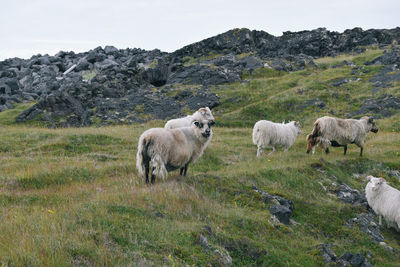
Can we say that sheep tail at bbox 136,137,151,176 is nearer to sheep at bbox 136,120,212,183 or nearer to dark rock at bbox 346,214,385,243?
sheep at bbox 136,120,212,183

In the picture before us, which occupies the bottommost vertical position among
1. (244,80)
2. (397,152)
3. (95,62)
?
(397,152)

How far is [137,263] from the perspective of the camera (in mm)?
5684

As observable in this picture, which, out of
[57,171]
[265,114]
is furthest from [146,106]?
[57,171]

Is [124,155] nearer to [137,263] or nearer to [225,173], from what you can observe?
[225,173]

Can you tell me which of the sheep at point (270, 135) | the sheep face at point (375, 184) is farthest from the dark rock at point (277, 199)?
the sheep at point (270, 135)

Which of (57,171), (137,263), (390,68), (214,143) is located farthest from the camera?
(390,68)

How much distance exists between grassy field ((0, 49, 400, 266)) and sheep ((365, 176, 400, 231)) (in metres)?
0.58

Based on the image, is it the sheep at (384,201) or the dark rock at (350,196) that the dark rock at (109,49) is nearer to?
the dark rock at (350,196)

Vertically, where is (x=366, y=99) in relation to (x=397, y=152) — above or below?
above

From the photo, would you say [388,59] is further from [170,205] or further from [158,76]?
[170,205]

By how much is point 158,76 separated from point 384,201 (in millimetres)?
35984

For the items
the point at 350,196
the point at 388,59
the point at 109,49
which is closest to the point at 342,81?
the point at 388,59

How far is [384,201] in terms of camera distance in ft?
41.4

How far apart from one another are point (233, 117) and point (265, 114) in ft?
9.93
